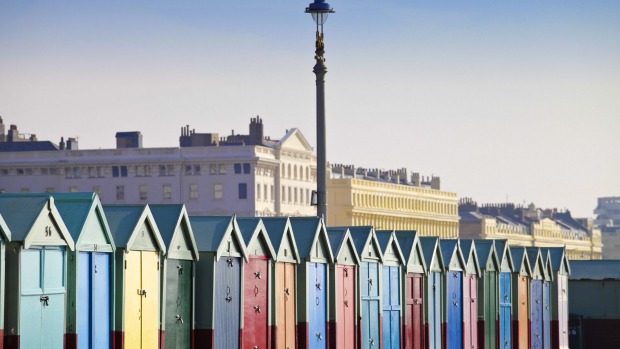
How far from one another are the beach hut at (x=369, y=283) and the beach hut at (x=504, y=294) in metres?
9.78

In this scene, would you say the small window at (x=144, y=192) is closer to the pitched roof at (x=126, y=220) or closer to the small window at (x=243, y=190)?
the small window at (x=243, y=190)

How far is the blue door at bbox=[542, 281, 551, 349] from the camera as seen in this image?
5441 cm

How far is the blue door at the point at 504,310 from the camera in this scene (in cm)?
4944

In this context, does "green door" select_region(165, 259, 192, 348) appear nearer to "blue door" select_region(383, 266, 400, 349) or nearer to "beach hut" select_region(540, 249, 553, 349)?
"blue door" select_region(383, 266, 400, 349)

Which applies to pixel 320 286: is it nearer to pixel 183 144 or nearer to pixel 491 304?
pixel 491 304

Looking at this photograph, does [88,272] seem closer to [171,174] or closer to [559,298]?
[559,298]

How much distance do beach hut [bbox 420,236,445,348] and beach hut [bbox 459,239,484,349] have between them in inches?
66.7

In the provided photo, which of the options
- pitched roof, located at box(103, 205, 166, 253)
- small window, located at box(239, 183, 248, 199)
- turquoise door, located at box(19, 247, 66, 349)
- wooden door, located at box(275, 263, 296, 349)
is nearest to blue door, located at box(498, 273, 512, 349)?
wooden door, located at box(275, 263, 296, 349)

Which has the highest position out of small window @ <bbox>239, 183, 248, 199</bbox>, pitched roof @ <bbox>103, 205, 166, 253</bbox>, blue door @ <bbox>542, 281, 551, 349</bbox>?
small window @ <bbox>239, 183, 248, 199</bbox>

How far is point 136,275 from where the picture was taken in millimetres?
28844

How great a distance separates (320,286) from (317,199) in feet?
6.49

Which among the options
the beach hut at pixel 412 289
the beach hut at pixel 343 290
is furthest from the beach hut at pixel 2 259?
the beach hut at pixel 412 289

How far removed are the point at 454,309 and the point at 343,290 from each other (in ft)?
26.2

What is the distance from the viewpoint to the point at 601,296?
60.7m
